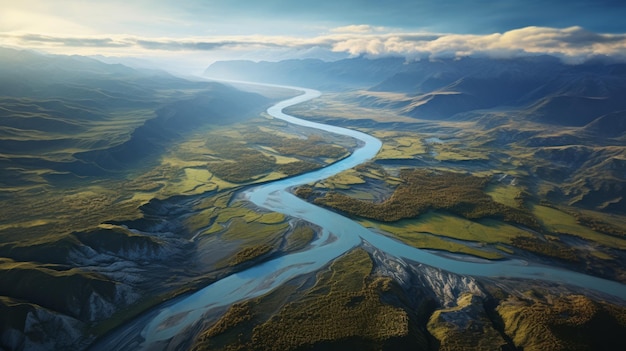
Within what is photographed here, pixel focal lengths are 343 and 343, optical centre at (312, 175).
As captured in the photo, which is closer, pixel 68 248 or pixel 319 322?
pixel 319 322

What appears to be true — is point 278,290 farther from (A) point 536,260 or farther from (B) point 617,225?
(B) point 617,225

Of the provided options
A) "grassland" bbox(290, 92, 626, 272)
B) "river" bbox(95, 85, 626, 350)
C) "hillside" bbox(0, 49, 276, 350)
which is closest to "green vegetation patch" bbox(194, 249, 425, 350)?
"river" bbox(95, 85, 626, 350)

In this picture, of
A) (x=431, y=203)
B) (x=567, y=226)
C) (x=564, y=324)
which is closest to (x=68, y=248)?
(x=564, y=324)

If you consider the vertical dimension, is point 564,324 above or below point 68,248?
below

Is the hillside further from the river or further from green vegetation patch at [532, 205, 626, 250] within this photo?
green vegetation patch at [532, 205, 626, 250]

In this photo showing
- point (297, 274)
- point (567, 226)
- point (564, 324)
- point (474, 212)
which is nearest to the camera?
point (564, 324)

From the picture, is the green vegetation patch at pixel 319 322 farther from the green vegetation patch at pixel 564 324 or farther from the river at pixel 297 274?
the green vegetation patch at pixel 564 324

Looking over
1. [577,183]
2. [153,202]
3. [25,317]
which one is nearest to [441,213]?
[577,183]

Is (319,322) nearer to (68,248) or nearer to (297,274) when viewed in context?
(297,274)

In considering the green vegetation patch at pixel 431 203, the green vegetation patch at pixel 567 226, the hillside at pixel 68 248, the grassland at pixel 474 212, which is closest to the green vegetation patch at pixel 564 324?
the grassland at pixel 474 212
